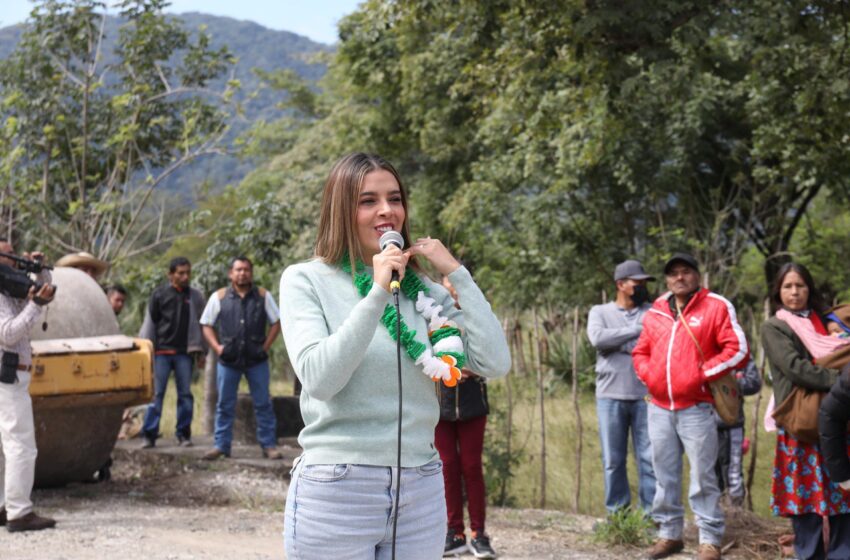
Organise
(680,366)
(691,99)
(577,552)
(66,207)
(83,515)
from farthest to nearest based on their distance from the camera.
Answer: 1. (691,99)
2. (66,207)
3. (83,515)
4. (577,552)
5. (680,366)

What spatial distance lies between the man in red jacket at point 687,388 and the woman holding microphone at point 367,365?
150 inches

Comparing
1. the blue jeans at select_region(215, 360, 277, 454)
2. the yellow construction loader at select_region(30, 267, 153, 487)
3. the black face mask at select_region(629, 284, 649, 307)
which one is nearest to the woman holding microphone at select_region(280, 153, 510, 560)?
the black face mask at select_region(629, 284, 649, 307)

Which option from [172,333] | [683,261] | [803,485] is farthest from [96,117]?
[803,485]

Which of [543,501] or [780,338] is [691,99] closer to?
[543,501]

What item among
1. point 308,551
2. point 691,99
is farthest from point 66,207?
point 308,551

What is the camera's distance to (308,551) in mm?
2748

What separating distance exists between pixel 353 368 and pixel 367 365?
0.13 m

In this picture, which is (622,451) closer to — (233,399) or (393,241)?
(233,399)

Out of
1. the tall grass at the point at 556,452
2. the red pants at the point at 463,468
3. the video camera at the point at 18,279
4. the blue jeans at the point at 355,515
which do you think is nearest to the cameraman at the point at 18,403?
the video camera at the point at 18,279

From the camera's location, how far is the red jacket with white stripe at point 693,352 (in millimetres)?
6453

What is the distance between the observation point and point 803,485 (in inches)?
235

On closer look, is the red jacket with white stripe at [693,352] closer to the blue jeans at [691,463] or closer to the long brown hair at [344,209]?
the blue jeans at [691,463]

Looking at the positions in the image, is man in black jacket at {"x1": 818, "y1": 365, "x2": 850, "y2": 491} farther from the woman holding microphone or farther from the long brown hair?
the long brown hair

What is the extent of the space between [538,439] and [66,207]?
7.84 meters
